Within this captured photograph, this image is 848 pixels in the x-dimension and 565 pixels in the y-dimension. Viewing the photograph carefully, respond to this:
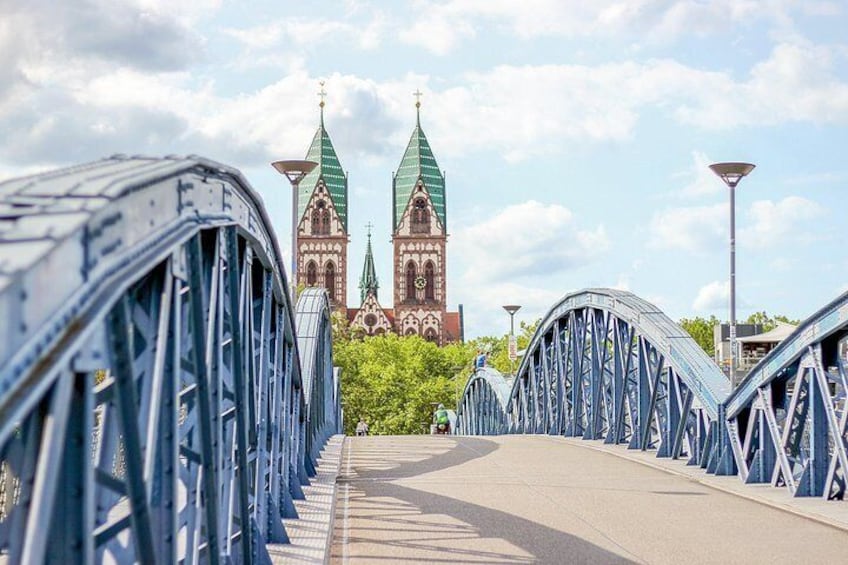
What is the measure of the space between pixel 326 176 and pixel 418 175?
1014 centimetres

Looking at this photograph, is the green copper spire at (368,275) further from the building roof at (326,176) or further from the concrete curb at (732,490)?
the concrete curb at (732,490)

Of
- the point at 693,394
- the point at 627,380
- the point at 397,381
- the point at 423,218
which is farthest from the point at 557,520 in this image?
the point at 423,218

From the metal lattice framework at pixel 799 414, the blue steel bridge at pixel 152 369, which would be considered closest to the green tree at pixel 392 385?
the metal lattice framework at pixel 799 414

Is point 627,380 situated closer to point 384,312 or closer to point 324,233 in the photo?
point 384,312

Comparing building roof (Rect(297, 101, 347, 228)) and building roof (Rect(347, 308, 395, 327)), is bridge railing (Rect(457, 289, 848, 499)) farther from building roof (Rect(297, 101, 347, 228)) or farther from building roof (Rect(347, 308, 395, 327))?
building roof (Rect(297, 101, 347, 228))

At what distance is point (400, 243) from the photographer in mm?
143250

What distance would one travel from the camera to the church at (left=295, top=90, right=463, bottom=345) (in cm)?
14050

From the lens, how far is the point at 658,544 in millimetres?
12805

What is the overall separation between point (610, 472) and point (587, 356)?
9563mm

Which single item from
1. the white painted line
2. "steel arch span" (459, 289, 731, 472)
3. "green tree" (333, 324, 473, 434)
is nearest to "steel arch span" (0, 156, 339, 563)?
the white painted line

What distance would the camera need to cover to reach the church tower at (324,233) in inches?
5595

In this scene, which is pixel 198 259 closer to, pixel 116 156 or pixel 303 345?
pixel 116 156

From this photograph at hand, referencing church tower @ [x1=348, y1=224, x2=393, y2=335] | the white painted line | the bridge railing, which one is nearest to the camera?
the white painted line

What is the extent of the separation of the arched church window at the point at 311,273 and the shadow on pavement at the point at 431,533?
122109mm
